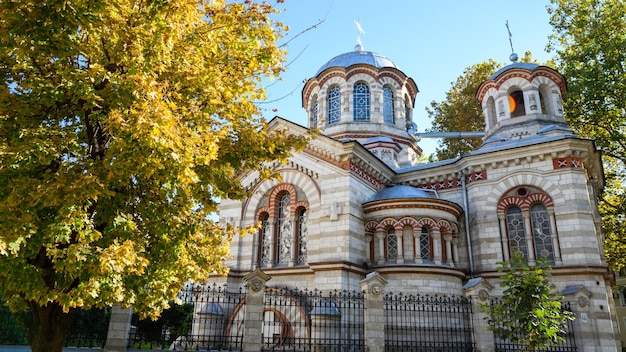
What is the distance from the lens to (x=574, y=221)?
44.7ft

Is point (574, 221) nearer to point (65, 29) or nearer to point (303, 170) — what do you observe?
point (303, 170)

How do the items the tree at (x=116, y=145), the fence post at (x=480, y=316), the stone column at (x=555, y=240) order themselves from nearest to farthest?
the tree at (x=116, y=145) < the fence post at (x=480, y=316) < the stone column at (x=555, y=240)

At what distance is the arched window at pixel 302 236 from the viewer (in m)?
14.7

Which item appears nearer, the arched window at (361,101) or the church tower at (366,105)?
the church tower at (366,105)

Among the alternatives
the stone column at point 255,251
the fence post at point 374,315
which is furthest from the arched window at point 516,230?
the stone column at point 255,251

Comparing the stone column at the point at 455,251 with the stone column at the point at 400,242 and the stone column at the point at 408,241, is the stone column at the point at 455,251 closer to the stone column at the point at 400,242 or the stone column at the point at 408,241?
the stone column at the point at 408,241

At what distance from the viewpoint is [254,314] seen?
9.40 meters

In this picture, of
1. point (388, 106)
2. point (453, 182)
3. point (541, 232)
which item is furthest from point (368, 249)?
point (388, 106)

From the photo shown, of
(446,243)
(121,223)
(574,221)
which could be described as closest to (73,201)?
(121,223)

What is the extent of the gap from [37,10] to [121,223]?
280 cm

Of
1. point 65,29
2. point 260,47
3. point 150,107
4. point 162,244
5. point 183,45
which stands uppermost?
point 260,47

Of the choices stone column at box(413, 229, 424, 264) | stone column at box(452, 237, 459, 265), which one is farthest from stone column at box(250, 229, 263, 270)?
stone column at box(452, 237, 459, 265)

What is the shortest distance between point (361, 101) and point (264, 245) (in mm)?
9011

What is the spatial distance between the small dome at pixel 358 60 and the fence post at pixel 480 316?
13100 millimetres
